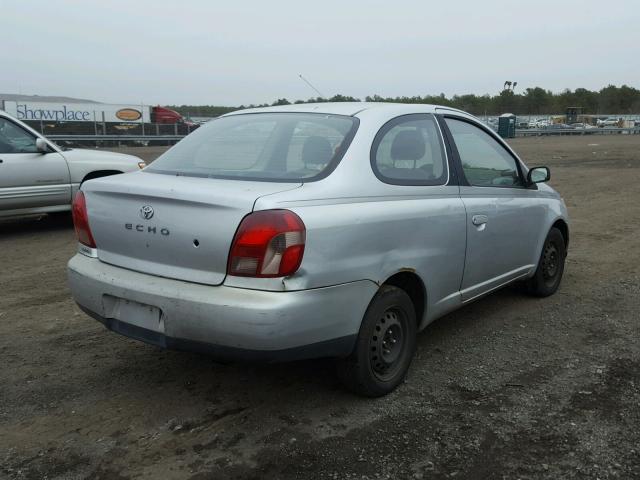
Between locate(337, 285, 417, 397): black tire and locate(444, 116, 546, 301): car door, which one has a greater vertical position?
locate(444, 116, 546, 301): car door

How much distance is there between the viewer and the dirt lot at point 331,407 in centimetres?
287

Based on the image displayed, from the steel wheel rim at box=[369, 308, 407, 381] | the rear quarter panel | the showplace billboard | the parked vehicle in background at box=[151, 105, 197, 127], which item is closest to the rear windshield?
the rear quarter panel

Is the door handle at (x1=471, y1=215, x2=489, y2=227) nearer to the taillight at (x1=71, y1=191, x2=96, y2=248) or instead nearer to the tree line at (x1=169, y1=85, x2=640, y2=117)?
the taillight at (x1=71, y1=191, x2=96, y2=248)

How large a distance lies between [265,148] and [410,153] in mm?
910

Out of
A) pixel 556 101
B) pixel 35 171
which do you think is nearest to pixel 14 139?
pixel 35 171

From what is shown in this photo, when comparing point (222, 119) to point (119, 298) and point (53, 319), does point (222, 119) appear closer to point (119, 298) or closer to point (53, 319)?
point (119, 298)

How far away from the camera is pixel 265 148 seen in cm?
375

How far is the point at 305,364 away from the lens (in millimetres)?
3984

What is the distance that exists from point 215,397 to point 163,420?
36 centimetres

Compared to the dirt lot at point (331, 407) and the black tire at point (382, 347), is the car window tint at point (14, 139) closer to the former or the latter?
the dirt lot at point (331, 407)

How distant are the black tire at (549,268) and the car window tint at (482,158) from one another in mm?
808

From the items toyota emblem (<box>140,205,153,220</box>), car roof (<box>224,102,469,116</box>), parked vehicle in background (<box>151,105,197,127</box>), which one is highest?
parked vehicle in background (<box>151,105,197,127</box>)

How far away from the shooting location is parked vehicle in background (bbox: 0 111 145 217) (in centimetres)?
792

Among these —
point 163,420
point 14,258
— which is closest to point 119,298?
point 163,420
